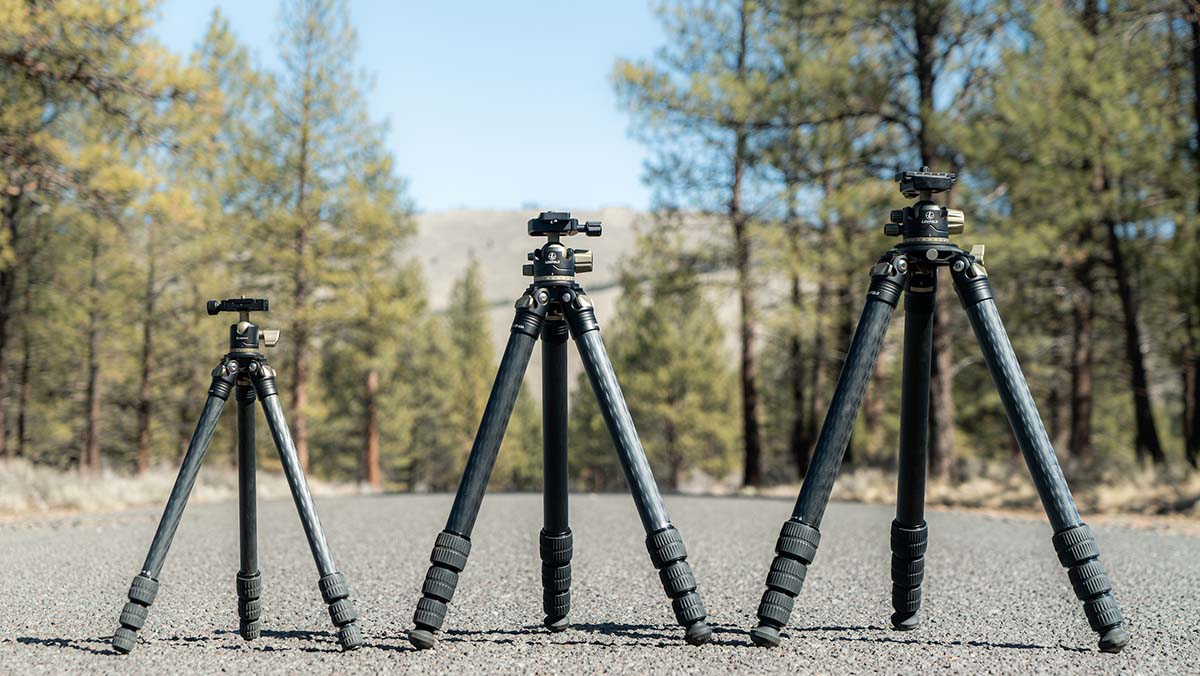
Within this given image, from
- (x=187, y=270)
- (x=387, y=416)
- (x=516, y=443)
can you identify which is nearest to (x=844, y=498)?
(x=187, y=270)

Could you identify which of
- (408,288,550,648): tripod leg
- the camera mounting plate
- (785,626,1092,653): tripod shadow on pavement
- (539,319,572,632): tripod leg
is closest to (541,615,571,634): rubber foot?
(539,319,572,632): tripod leg

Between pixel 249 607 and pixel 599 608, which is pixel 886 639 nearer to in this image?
pixel 599 608

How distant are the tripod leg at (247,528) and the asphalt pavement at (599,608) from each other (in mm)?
147

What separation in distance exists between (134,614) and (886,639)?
3266mm

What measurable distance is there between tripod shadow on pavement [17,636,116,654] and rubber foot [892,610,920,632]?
3470mm

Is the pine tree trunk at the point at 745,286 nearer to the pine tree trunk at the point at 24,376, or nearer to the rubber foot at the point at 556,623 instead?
the rubber foot at the point at 556,623

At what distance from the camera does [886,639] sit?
4031 mm

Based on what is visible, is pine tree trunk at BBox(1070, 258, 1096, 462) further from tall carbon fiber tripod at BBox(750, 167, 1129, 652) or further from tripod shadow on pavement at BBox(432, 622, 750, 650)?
tripod shadow on pavement at BBox(432, 622, 750, 650)

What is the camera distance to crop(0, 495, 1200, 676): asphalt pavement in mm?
3617

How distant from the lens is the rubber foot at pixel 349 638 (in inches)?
150

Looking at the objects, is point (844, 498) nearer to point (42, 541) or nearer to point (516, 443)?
point (42, 541)

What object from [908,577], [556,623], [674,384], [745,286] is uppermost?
[745,286]

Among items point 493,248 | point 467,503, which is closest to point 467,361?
point 467,503

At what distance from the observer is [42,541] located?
8.10 m
